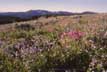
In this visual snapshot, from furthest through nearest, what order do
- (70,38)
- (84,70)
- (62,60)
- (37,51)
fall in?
(70,38) → (37,51) → (62,60) → (84,70)

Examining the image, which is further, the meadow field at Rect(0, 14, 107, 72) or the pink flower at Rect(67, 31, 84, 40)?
the pink flower at Rect(67, 31, 84, 40)

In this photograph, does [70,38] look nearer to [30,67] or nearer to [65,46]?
[65,46]

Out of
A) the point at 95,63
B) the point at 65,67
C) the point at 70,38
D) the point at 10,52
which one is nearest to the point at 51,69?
the point at 65,67

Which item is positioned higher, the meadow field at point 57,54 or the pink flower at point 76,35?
the pink flower at point 76,35

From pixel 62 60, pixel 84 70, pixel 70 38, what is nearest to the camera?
pixel 84 70

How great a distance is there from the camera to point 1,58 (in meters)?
12.7

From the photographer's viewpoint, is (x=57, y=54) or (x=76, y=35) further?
(x=76, y=35)

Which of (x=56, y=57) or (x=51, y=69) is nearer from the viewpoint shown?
(x=51, y=69)

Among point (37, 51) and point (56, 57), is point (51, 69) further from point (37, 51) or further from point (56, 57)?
point (37, 51)

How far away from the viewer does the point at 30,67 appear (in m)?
11.5

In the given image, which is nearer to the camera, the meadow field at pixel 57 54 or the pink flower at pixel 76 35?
the meadow field at pixel 57 54

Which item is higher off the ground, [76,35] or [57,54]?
[76,35]

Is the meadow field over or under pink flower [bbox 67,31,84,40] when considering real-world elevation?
under

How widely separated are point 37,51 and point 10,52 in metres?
0.88
